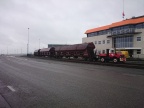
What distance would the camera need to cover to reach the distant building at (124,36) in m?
48.8

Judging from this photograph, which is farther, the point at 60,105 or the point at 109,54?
the point at 109,54

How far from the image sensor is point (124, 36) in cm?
5384

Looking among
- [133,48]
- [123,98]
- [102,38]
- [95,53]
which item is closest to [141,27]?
[133,48]

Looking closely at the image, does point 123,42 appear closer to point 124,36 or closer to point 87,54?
point 124,36

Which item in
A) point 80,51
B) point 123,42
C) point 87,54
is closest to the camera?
point 87,54

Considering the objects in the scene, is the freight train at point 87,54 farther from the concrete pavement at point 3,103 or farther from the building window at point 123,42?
the concrete pavement at point 3,103

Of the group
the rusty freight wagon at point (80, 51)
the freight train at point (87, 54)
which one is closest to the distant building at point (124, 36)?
the rusty freight wagon at point (80, 51)

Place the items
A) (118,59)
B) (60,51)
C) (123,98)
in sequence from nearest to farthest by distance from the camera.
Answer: (123,98) → (118,59) → (60,51)

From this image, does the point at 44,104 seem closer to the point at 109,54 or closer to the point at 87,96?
the point at 87,96

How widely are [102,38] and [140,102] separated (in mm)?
56655

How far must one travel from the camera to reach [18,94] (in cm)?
664

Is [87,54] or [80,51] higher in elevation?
[80,51]

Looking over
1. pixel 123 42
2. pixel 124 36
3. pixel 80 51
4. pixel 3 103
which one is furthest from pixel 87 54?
pixel 3 103

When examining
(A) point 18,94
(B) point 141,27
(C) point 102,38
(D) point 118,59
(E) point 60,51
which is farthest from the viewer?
(C) point 102,38
